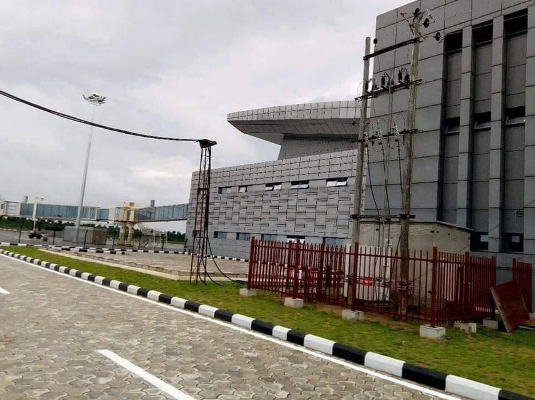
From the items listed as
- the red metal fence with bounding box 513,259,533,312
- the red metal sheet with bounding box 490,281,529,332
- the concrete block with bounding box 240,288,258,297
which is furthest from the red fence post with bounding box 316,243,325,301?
the red metal fence with bounding box 513,259,533,312

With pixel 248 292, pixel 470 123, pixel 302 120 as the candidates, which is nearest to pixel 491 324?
pixel 248 292

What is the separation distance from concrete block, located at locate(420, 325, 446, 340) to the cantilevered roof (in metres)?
23.3

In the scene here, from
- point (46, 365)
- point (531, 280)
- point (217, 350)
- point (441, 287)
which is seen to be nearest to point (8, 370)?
point (46, 365)

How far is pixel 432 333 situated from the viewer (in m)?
7.54

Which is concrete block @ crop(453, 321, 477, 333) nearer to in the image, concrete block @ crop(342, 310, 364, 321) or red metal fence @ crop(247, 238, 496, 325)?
red metal fence @ crop(247, 238, 496, 325)

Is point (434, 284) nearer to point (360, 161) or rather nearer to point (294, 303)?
point (294, 303)

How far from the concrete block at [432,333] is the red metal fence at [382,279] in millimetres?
154

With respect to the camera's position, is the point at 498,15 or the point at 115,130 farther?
the point at 498,15

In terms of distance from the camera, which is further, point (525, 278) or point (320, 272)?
point (525, 278)

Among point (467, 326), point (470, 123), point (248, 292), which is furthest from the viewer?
point (470, 123)

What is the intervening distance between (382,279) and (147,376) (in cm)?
696

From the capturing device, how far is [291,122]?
35.2m

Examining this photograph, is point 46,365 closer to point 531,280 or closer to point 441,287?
point 441,287

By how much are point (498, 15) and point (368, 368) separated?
43.9 feet
